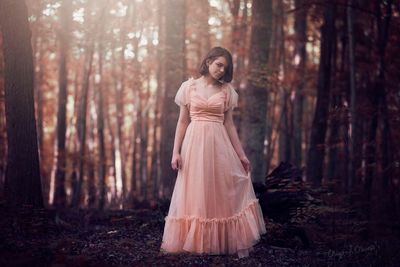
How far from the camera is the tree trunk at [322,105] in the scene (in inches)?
515

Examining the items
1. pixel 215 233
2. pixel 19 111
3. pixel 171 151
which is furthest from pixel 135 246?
pixel 171 151

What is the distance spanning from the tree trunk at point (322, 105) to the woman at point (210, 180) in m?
7.00

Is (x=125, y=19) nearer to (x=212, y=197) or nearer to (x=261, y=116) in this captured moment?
(x=261, y=116)

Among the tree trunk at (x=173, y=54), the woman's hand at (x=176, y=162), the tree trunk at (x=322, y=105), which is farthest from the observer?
the tree trunk at (x=322, y=105)

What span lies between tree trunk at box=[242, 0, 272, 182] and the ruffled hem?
17.3ft

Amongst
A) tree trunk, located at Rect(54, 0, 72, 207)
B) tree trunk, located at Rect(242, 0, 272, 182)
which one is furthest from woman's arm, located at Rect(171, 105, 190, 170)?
tree trunk, located at Rect(54, 0, 72, 207)

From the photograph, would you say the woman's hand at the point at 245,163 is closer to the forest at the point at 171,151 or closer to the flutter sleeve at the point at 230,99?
the flutter sleeve at the point at 230,99

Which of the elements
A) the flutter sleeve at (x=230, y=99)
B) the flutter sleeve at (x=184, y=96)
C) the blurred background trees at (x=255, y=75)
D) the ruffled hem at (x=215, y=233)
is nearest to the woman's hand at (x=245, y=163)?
the ruffled hem at (x=215, y=233)

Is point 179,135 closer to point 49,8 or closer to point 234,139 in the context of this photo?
point 234,139

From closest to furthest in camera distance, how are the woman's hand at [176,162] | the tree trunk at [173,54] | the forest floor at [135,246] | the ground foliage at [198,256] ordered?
1. the forest floor at [135,246]
2. the ground foliage at [198,256]
3. the woman's hand at [176,162]
4. the tree trunk at [173,54]

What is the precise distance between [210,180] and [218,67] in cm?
146

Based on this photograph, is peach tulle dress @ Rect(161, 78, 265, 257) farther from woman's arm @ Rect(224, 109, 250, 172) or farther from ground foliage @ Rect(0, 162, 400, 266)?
ground foliage @ Rect(0, 162, 400, 266)

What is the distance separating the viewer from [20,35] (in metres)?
7.50

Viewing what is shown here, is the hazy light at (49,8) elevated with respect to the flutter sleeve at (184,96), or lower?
elevated
